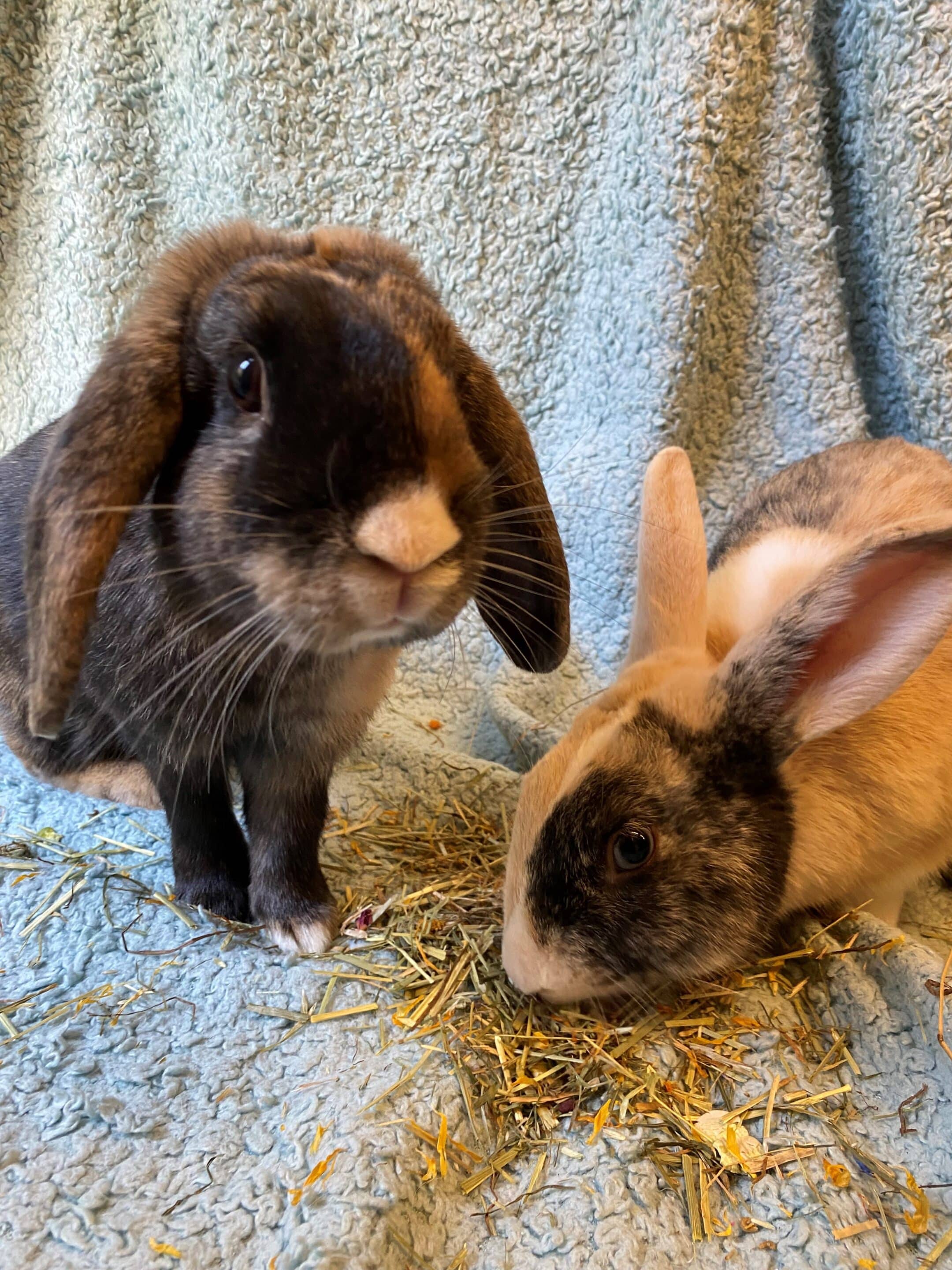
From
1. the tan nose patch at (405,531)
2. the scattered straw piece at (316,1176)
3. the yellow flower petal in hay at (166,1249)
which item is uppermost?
the tan nose patch at (405,531)

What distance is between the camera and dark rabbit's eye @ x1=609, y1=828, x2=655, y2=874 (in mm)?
963

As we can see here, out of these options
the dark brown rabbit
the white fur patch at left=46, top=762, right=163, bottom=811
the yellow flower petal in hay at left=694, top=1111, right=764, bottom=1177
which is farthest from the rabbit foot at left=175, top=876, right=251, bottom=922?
the yellow flower petal in hay at left=694, top=1111, right=764, bottom=1177

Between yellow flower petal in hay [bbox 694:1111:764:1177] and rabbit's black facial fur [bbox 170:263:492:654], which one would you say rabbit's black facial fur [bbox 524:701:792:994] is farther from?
rabbit's black facial fur [bbox 170:263:492:654]

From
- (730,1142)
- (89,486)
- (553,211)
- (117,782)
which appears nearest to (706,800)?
(730,1142)

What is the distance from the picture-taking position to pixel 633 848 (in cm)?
96

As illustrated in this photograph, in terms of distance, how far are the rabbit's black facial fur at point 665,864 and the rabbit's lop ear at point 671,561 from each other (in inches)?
8.2

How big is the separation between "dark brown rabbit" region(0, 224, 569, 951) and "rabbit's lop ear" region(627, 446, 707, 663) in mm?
127

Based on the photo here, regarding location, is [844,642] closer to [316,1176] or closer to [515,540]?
[515,540]

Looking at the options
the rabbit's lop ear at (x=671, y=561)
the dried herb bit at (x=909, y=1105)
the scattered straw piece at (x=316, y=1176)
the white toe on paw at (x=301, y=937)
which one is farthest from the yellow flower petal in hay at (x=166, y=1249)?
the rabbit's lop ear at (x=671, y=561)

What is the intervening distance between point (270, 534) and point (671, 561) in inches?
22.8

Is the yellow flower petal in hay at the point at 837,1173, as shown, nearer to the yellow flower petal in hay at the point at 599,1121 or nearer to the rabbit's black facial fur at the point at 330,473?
the yellow flower petal in hay at the point at 599,1121

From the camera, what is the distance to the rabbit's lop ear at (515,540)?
3.31 feet

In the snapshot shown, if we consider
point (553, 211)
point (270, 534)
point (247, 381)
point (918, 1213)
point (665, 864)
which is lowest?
point (918, 1213)

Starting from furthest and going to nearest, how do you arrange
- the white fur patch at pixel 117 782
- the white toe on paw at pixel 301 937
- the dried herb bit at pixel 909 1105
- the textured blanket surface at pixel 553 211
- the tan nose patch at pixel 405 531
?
the textured blanket surface at pixel 553 211 → the white fur patch at pixel 117 782 → the white toe on paw at pixel 301 937 → the dried herb bit at pixel 909 1105 → the tan nose patch at pixel 405 531
